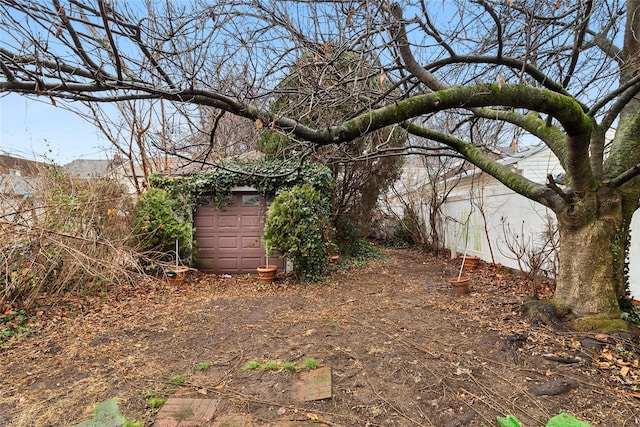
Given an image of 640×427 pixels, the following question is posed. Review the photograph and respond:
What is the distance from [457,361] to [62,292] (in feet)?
18.6

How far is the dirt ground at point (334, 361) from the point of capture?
2465 mm

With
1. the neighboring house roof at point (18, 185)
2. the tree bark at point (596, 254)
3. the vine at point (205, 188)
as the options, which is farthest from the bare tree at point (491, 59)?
the vine at point (205, 188)

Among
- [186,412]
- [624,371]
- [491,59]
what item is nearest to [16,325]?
[186,412]

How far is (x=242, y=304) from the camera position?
5.43m

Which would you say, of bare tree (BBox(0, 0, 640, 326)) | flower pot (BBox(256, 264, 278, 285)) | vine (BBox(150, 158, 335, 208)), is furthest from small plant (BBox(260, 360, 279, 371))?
vine (BBox(150, 158, 335, 208))

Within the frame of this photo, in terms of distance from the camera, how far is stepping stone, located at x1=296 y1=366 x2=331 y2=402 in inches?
104

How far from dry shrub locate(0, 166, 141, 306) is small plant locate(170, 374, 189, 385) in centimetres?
194

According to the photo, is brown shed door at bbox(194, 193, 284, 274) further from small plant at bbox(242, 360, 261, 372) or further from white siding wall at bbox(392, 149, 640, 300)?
white siding wall at bbox(392, 149, 640, 300)

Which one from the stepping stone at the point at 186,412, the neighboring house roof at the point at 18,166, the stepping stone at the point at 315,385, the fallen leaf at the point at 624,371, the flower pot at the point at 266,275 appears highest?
the neighboring house roof at the point at 18,166

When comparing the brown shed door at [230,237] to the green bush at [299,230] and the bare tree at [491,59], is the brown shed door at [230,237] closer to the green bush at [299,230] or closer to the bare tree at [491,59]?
the green bush at [299,230]

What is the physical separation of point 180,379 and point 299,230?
4004 millimetres

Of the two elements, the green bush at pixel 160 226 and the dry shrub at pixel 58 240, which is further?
the green bush at pixel 160 226

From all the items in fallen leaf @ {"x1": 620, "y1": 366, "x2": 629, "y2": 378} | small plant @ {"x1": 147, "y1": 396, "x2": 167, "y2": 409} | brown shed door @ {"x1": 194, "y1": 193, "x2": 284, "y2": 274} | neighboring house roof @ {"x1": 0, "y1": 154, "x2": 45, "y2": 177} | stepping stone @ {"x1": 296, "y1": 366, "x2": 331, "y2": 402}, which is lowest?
small plant @ {"x1": 147, "y1": 396, "x2": 167, "y2": 409}

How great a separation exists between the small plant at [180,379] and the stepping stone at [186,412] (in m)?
0.24
